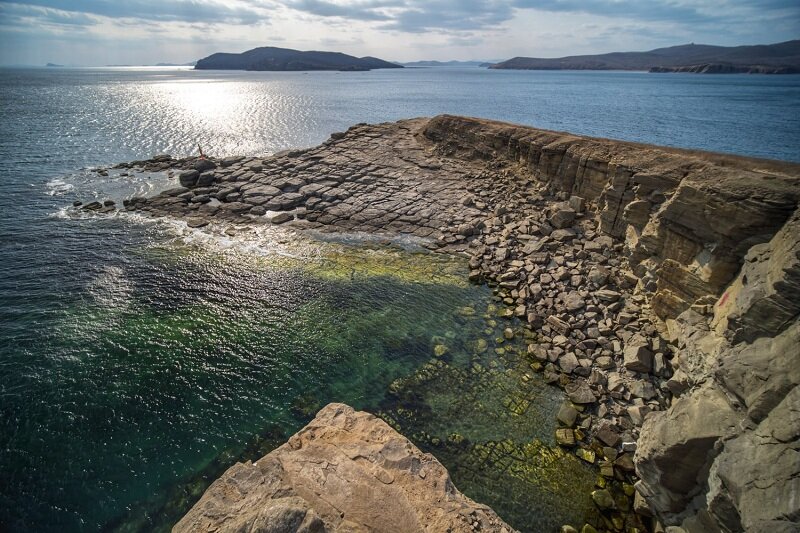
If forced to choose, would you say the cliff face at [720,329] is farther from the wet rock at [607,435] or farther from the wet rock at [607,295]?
the wet rock at [607,295]

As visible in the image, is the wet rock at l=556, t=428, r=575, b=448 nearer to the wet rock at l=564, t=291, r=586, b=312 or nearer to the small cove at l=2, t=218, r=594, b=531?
the small cove at l=2, t=218, r=594, b=531

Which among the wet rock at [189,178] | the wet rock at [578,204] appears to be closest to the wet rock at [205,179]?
the wet rock at [189,178]

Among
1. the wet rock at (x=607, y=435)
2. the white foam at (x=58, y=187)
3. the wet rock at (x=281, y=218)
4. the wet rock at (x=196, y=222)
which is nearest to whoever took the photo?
the wet rock at (x=607, y=435)

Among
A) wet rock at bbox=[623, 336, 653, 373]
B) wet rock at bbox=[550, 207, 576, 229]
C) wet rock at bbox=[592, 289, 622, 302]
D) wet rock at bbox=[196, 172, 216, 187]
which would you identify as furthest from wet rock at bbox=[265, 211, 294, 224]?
wet rock at bbox=[623, 336, 653, 373]

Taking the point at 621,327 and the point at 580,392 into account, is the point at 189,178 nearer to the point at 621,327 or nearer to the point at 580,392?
→ the point at 580,392

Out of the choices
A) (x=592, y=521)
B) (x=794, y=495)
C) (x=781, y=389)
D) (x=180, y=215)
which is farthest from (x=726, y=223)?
(x=180, y=215)

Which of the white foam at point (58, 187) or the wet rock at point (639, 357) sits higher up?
the white foam at point (58, 187)

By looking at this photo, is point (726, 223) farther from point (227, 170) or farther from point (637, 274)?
point (227, 170)
